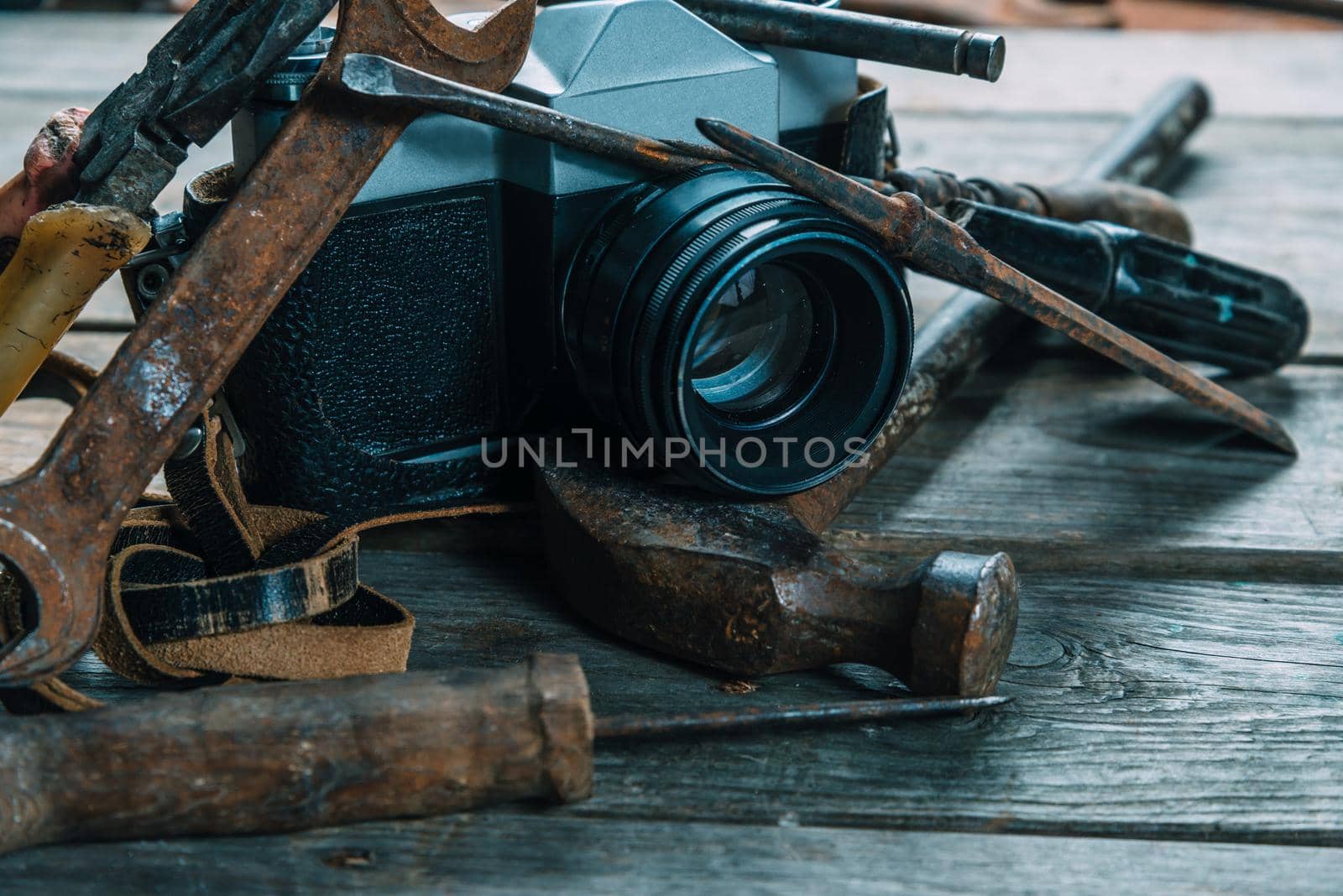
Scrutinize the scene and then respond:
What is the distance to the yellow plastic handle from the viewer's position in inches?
26.6

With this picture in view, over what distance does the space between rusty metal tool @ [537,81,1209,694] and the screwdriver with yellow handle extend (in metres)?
0.26

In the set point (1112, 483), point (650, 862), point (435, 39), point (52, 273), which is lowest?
point (650, 862)

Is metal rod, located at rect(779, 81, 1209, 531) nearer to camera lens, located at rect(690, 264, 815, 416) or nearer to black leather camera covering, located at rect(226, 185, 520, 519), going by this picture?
camera lens, located at rect(690, 264, 815, 416)

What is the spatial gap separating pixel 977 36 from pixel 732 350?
0.22 meters

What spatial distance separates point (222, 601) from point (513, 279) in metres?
0.25

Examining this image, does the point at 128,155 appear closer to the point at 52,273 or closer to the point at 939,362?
the point at 52,273

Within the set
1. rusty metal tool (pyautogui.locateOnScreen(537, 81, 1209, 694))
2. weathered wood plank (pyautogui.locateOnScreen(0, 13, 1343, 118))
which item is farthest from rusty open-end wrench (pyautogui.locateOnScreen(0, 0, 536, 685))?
weathered wood plank (pyautogui.locateOnScreen(0, 13, 1343, 118))

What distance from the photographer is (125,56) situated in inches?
75.2

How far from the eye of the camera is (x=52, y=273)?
2.26ft

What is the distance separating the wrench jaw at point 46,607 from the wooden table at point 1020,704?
8 cm

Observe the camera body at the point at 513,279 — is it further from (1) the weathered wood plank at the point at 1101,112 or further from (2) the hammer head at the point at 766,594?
(1) the weathered wood plank at the point at 1101,112

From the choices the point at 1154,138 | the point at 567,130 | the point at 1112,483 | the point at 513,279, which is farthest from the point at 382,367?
the point at 1154,138

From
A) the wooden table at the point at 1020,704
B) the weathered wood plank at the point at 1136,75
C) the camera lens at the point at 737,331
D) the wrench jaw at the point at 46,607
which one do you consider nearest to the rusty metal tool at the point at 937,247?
the camera lens at the point at 737,331

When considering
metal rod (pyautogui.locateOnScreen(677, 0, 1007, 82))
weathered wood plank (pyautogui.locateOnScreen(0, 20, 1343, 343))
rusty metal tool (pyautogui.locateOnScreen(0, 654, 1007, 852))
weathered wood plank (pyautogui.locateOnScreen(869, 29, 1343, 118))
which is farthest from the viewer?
weathered wood plank (pyautogui.locateOnScreen(869, 29, 1343, 118))
